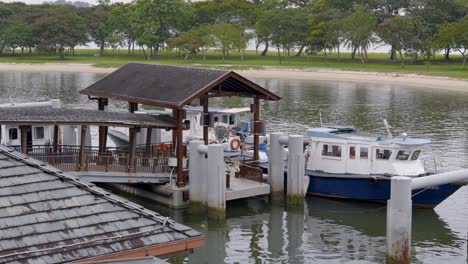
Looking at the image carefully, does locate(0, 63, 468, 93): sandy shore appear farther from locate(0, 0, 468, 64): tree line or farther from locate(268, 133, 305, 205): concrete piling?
locate(268, 133, 305, 205): concrete piling

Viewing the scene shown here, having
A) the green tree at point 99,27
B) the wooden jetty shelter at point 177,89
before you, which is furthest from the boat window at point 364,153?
the green tree at point 99,27

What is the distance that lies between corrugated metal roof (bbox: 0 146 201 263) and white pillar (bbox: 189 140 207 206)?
52.1 ft

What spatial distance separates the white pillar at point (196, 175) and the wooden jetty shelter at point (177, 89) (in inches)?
36.7

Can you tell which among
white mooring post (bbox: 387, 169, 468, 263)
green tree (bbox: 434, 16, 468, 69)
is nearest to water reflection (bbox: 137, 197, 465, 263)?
white mooring post (bbox: 387, 169, 468, 263)

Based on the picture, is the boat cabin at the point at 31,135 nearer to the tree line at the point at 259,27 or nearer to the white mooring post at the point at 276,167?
the white mooring post at the point at 276,167

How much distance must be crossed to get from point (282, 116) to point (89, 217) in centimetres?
5427

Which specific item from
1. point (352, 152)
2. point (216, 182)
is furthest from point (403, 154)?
point (216, 182)

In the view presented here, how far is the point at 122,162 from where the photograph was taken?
104ft

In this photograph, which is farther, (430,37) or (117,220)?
(430,37)

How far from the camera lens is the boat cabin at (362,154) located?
32.9 m

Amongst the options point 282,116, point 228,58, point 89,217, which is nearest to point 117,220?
point 89,217

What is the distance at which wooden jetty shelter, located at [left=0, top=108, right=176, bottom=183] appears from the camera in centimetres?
2967

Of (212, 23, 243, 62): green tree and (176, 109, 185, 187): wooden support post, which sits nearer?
(176, 109, 185, 187): wooden support post

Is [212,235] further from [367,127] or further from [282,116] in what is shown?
[282,116]
